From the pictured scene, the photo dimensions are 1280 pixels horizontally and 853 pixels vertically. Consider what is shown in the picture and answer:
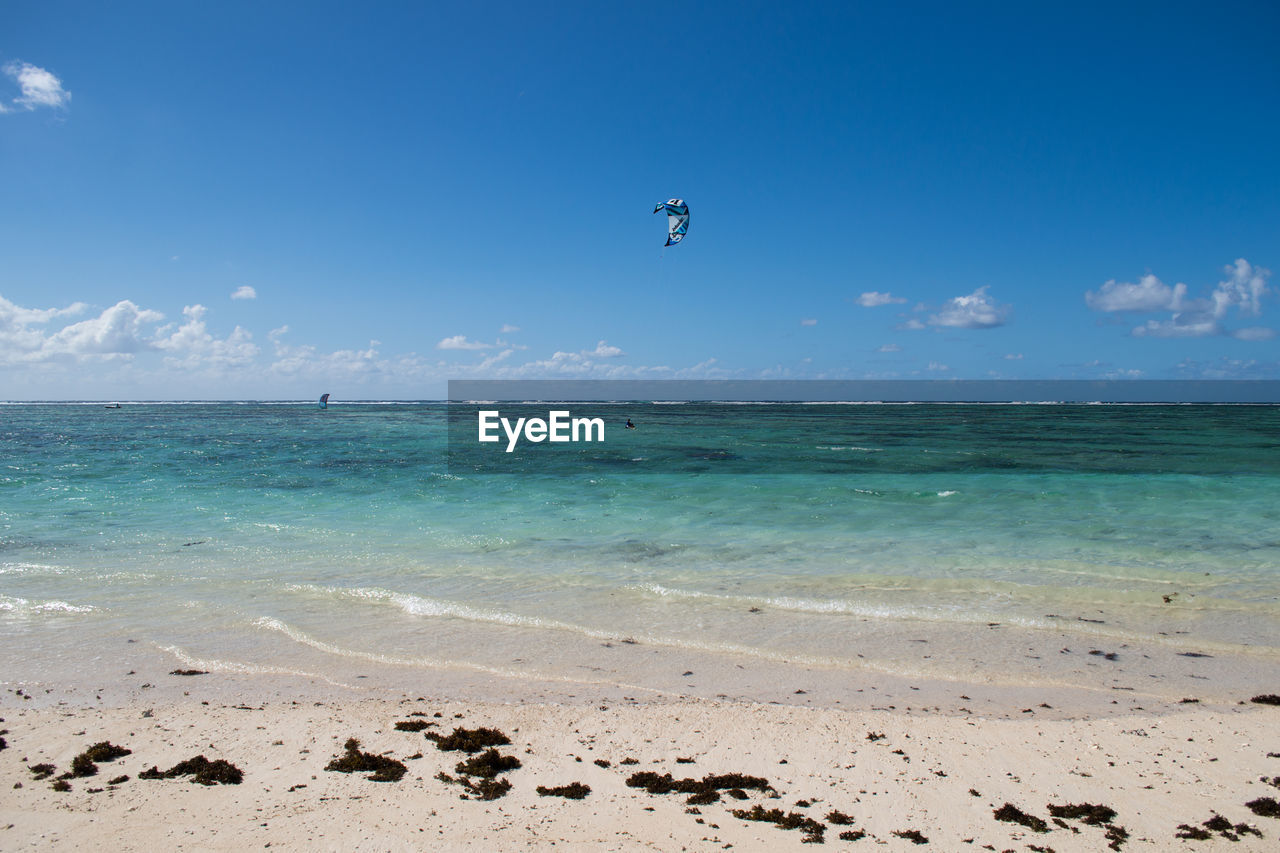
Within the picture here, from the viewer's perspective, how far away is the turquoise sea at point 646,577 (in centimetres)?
884

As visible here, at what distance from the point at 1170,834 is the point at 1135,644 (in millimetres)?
5308

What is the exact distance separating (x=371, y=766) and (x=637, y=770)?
2.31 m

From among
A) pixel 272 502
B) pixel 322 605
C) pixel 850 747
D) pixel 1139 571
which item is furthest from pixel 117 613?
pixel 1139 571

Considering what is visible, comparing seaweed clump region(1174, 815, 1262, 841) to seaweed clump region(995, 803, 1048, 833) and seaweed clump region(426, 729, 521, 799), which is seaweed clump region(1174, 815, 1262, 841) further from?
seaweed clump region(426, 729, 521, 799)

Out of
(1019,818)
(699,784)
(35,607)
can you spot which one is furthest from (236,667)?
(1019,818)

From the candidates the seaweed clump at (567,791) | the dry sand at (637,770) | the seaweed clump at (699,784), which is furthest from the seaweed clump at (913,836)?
the seaweed clump at (567,791)

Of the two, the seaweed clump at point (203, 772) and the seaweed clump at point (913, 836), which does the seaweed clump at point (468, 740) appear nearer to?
the seaweed clump at point (203, 772)

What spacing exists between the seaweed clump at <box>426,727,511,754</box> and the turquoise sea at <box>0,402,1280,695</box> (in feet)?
5.64

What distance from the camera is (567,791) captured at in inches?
219

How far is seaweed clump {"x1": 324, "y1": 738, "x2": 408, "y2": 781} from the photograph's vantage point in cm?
573

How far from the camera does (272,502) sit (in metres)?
22.3

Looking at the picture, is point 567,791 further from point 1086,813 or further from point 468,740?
point 1086,813

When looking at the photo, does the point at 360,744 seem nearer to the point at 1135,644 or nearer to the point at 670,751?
the point at 670,751

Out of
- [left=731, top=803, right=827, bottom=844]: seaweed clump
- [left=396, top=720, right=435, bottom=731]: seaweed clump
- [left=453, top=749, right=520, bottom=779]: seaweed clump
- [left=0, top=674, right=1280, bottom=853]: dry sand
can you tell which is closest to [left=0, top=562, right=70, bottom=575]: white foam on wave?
[left=0, top=674, right=1280, bottom=853]: dry sand
